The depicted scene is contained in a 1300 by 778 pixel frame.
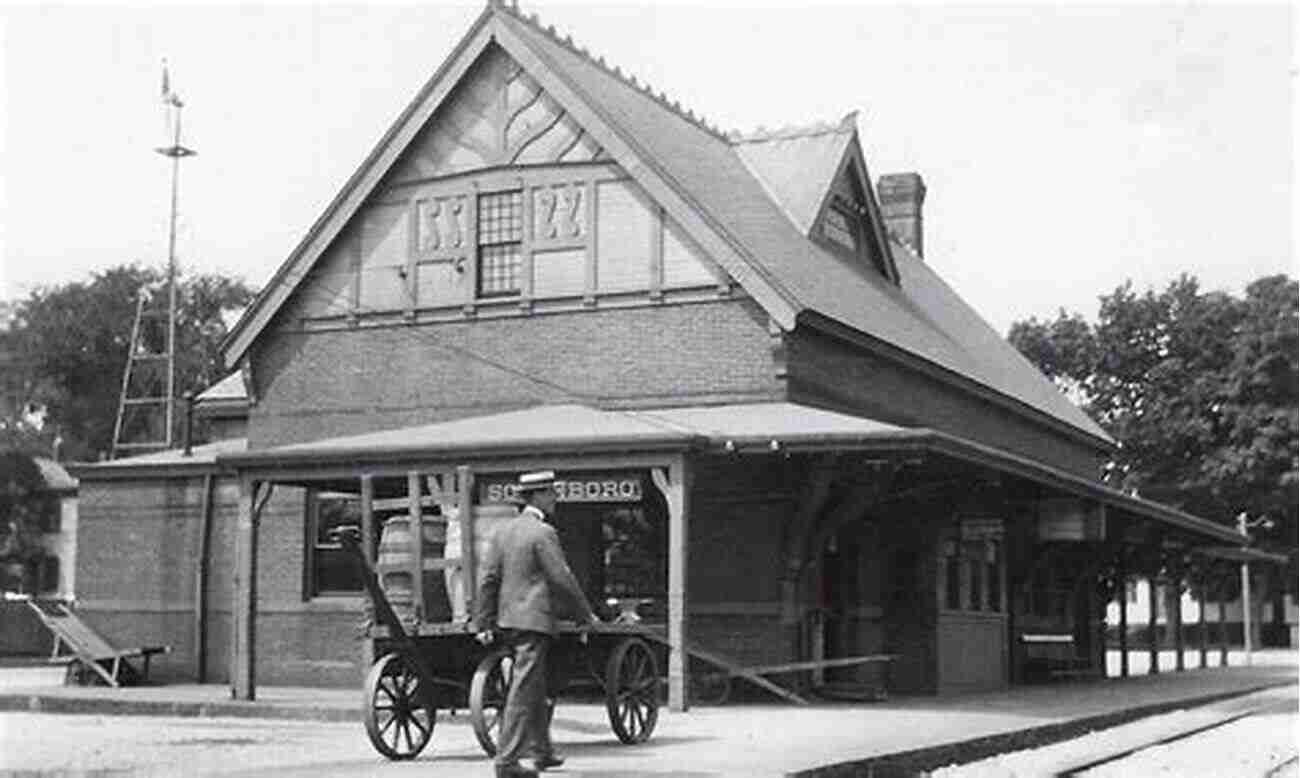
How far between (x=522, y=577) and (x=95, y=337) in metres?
61.5

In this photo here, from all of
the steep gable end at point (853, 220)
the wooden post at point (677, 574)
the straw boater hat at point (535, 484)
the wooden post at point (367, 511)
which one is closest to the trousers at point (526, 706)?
the straw boater hat at point (535, 484)

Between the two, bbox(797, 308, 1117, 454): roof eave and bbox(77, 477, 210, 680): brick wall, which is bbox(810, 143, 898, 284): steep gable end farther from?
bbox(77, 477, 210, 680): brick wall

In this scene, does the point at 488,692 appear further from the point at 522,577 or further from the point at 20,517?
the point at 20,517

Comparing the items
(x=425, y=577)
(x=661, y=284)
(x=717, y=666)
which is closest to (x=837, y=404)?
(x=661, y=284)

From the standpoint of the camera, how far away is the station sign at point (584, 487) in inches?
735

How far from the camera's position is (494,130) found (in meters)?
22.8

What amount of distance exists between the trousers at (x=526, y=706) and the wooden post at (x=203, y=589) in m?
14.7

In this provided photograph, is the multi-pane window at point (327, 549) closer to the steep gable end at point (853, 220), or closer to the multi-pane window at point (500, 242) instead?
the multi-pane window at point (500, 242)

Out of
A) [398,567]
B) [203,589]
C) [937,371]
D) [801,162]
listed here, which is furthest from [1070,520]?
[203,589]

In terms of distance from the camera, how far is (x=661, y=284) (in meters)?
21.5

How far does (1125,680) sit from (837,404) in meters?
11.1

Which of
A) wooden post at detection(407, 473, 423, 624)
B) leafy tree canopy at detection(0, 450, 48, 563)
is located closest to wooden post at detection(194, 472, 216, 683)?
wooden post at detection(407, 473, 423, 624)

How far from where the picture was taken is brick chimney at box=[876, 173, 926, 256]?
125 feet

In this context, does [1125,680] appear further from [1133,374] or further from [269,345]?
[1133,374]
